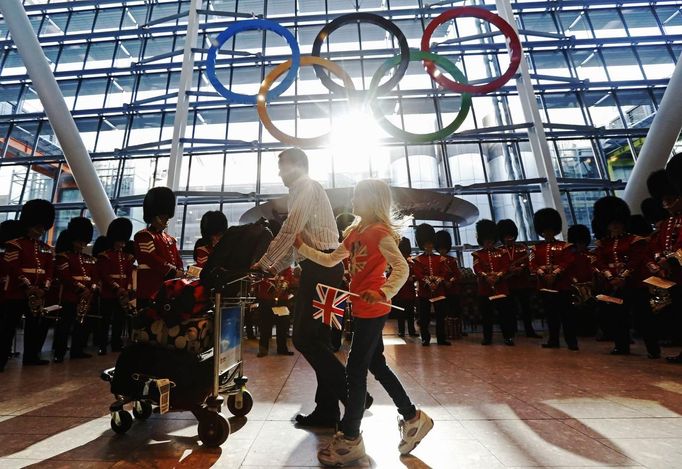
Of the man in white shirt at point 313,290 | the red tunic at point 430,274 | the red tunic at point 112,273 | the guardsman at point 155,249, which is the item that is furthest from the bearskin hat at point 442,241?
the red tunic at point 112,273

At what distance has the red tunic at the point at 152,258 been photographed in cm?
346

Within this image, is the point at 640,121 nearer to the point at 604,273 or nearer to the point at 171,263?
the point at 604,273

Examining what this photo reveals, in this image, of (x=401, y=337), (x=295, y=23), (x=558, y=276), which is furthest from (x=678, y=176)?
(x=295, y=23)

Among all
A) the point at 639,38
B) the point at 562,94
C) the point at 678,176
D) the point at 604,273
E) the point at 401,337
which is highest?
the point at 639,38

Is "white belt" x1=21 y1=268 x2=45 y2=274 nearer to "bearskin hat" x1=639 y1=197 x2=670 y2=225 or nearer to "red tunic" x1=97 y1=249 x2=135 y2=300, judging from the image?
"red tunic" x1=97 y1=249 x2=135 y2=300

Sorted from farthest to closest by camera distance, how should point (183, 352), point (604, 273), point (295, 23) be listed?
1. point (295, 23)
2. point (604, 273)
3. point (183, 352)

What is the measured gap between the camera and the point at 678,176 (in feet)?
12.3

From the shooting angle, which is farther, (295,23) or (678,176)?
(295,23)

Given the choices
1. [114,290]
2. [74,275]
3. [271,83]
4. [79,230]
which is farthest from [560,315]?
[79,230]

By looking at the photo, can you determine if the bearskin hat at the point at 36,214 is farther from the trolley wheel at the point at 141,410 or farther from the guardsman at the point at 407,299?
the guardsman at the point at 407,299

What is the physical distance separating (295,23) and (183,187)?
24.2ft

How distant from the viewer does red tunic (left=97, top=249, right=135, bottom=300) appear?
5.00 meters

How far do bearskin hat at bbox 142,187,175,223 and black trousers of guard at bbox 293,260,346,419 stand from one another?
244cm

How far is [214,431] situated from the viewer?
1698 mm
